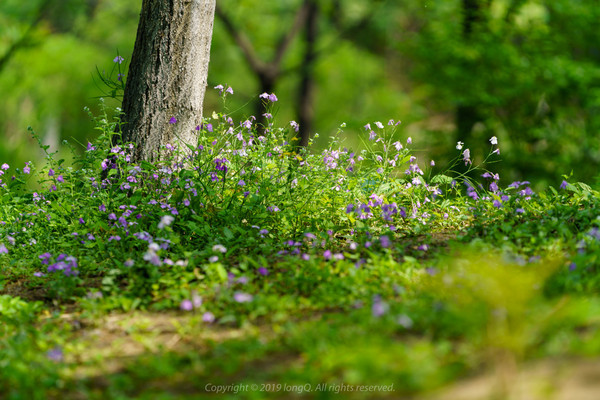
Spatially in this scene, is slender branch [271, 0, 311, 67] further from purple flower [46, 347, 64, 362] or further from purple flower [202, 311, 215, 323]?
purple flower [46, 347, 64, 362]

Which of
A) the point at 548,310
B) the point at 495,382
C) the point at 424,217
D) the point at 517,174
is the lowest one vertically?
the point at 495,382

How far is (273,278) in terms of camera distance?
12.2 ft

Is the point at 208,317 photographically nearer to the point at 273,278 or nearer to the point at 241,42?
the point at 273,278

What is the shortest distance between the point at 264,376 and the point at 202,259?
1506 millimetres

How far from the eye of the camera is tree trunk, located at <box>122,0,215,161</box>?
16.9ft

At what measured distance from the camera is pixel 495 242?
4.06 meters

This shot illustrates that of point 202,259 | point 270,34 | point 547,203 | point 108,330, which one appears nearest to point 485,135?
point 547,203

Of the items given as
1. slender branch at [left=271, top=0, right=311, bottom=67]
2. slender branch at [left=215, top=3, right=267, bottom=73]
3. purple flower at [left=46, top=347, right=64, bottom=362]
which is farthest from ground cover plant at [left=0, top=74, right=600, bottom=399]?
slender branch at [left=271, top=0, right=311, bottom=67]

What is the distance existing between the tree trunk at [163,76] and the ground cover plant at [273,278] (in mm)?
159

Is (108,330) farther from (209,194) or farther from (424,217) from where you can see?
(424,217)

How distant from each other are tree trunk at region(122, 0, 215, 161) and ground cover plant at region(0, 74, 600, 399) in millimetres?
159

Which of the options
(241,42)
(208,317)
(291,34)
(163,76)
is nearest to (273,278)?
(208,317)

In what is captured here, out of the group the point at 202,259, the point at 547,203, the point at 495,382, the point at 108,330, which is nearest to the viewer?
the point at 495,382

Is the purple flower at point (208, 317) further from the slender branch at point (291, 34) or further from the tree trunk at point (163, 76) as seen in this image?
the slender branch at point (291, 34)
